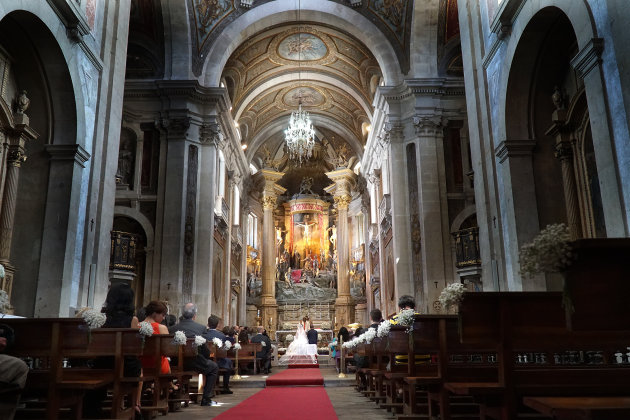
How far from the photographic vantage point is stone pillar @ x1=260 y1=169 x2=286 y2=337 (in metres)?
23.1

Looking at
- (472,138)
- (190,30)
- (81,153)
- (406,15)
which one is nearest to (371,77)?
(406,15)

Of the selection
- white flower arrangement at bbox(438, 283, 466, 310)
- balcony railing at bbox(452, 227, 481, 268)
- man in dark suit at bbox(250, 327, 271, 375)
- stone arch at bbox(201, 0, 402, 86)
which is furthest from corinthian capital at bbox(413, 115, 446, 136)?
white flower arrangement at bbox(438, 283, 466, 310)

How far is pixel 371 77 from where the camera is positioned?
59.5ft

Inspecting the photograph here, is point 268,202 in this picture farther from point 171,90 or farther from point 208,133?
point 171,90

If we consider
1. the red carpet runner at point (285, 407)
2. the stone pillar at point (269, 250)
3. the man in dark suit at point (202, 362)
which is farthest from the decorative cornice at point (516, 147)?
the stone pillar at point (269, 250)

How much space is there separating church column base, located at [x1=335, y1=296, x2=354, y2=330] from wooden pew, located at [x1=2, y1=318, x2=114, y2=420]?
19.4 meters

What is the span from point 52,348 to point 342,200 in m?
20.9

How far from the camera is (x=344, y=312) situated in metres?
23.0

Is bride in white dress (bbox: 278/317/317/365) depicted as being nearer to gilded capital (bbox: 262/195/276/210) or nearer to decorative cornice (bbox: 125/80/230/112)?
decorative cornice (bbox: 125/80/230/112)

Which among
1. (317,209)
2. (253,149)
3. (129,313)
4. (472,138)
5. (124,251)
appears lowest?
(129,313)

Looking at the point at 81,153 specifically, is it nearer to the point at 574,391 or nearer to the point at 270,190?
the point at 574,391

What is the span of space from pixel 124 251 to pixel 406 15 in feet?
32.5

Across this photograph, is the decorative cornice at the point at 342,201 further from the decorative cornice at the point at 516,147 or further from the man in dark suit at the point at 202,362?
the man in dark suit at the point at 202,362

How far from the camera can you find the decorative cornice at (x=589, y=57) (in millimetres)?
5328
